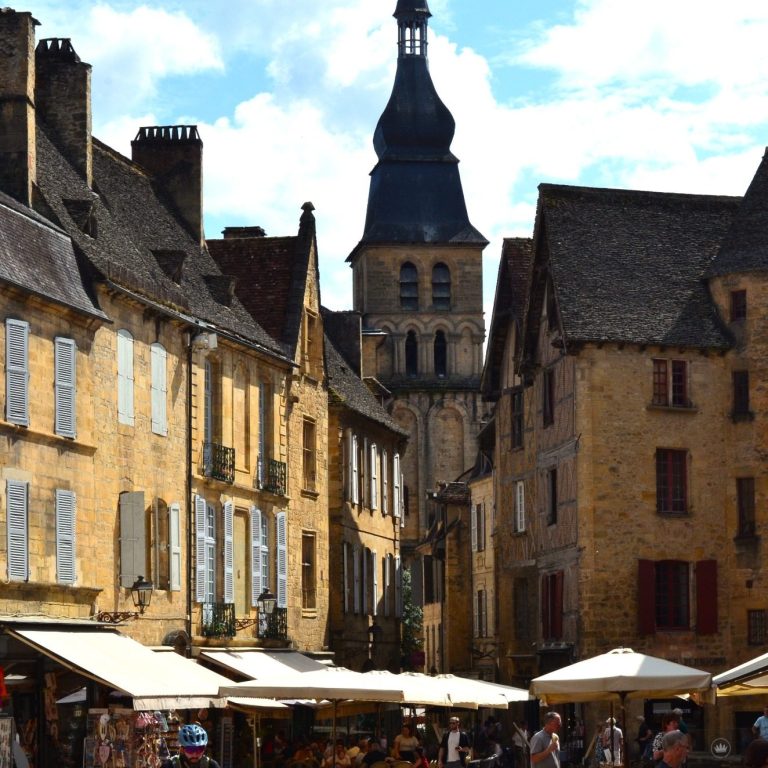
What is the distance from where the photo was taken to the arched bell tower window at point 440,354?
100312 millimetres

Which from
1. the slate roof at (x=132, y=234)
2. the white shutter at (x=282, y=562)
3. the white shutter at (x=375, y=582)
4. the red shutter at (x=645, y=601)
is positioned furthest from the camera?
the white shutter at (x=375, y=582)

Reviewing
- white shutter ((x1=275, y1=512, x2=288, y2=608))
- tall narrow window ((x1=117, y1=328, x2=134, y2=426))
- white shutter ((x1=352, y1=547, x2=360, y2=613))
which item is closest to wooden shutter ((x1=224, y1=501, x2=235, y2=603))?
white shutter ((x1=275, y1=512, x2=288, y2=608))

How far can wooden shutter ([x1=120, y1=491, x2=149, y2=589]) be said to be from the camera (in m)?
30.2

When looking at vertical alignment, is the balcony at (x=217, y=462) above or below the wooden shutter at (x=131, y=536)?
above

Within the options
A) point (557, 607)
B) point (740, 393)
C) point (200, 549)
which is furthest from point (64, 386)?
point (740, 393)

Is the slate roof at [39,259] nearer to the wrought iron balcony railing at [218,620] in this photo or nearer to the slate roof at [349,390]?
the wrought iron balcony railing at [218,620]

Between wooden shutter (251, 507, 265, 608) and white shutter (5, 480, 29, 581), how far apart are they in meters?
11.0

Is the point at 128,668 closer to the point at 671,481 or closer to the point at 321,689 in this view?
the point at 321,689

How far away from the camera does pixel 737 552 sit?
42719 millimetres

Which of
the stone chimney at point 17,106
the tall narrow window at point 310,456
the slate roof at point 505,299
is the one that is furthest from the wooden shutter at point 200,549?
the slate roof at point 505,299

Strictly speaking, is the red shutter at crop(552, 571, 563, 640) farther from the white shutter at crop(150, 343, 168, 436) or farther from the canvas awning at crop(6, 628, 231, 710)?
the canvas awning at crop(6, 628, 231, 710)

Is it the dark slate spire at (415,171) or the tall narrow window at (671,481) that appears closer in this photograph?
the tall narrow window at (671,481)

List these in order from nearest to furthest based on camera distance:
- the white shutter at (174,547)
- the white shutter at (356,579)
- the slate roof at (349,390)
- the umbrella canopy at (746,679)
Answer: the umbrella canopy at (746,679), the white shutter at (174,547), the slate roof at (349,390), the white shutter at (356,579)

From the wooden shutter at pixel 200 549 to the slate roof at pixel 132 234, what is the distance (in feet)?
10.7
